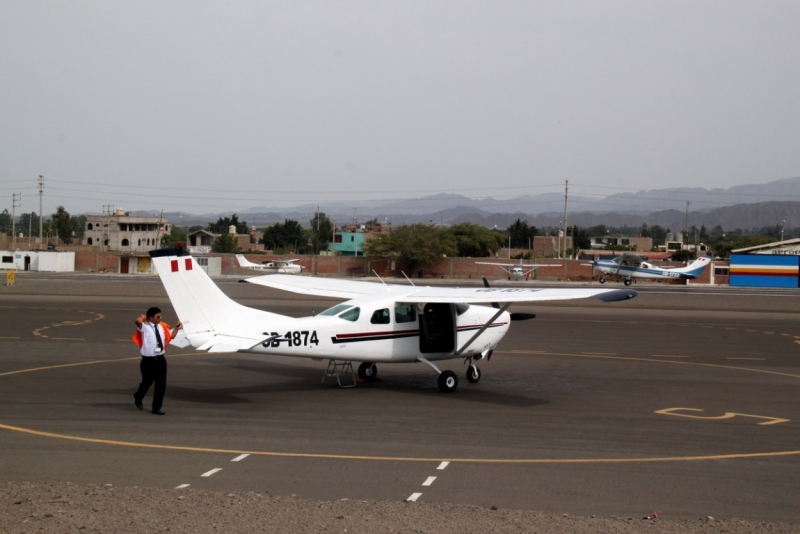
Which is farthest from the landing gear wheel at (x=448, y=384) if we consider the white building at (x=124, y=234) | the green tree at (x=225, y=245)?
the green tree at (x=225, y=245)

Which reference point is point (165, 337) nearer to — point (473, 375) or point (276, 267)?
point (473, 375)

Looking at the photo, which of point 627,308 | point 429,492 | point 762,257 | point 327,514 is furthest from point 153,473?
point 762,257

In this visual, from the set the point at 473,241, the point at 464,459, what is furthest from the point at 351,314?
the point at 473,241

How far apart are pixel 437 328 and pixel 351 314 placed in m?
2.10

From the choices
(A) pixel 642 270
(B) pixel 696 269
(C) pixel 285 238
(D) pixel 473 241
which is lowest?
(A) pixel 642 270

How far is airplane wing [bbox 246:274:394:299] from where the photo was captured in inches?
743

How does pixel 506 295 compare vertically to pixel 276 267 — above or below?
above

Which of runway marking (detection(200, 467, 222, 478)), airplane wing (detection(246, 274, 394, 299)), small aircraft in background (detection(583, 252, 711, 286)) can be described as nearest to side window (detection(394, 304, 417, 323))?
airplane wing (detection(246, 274, 394, 299))

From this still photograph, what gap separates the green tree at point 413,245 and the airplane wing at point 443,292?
56.8m

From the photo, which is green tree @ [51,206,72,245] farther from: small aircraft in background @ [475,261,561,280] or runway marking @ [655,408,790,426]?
runway marking @ [655,408,790,426]

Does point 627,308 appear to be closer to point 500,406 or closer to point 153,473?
point 500,406

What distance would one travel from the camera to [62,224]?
186125 mm

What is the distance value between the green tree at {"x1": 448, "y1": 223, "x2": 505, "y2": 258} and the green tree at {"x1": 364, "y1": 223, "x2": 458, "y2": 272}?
23882 mm

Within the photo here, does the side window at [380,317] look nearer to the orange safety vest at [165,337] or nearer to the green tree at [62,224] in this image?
the orange safety vest at [165,337]
